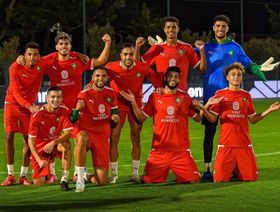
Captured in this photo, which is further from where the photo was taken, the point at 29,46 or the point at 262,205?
the point at 29,46

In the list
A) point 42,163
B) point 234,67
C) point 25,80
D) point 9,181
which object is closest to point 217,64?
point 234,67

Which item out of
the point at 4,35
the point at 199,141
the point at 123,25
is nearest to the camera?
the point at 199,141

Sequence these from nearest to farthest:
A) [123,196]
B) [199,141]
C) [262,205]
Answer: [262,205]
[123,196]
[199,141]

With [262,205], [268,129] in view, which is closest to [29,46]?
[262,205]

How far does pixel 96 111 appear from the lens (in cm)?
1130

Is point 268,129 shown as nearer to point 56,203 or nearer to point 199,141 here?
point 199,141

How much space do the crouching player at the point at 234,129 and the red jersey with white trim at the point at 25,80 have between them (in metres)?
2.32

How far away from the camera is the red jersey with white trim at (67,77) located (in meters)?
11.9

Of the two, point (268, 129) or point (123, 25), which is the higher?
point (123, 25)

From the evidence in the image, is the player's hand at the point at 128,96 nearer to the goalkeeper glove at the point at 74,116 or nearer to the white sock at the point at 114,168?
the goalkeeper glove at the point at 74,116

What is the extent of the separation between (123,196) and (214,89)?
2.59 meters

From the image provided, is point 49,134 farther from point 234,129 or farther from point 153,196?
point 234,129

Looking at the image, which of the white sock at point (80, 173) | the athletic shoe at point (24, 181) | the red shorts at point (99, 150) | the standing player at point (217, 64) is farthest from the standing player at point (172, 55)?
the athletic shoe at point (24, 181)

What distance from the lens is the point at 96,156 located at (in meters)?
11.3
